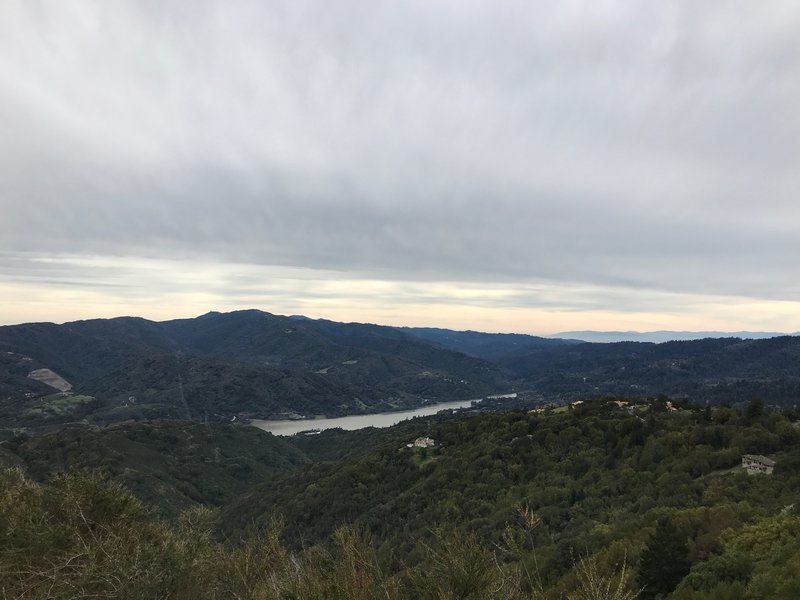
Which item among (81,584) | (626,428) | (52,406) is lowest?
(52,406)

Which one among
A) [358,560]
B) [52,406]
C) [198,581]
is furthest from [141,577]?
[52,406]

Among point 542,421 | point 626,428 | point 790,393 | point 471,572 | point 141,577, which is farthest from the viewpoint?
point 790,393

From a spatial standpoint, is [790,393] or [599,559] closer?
[599,559]

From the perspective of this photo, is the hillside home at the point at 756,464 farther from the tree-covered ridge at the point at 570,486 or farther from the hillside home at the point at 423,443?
the hillside home at the point at 423,443

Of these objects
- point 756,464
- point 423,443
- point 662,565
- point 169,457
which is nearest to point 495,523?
point 756,464

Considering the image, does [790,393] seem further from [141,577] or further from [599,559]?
[141,577]

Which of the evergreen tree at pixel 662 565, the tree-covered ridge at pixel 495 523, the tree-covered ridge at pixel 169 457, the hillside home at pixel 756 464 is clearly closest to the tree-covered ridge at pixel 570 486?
the tree-covered ridge at pixel 495 523
